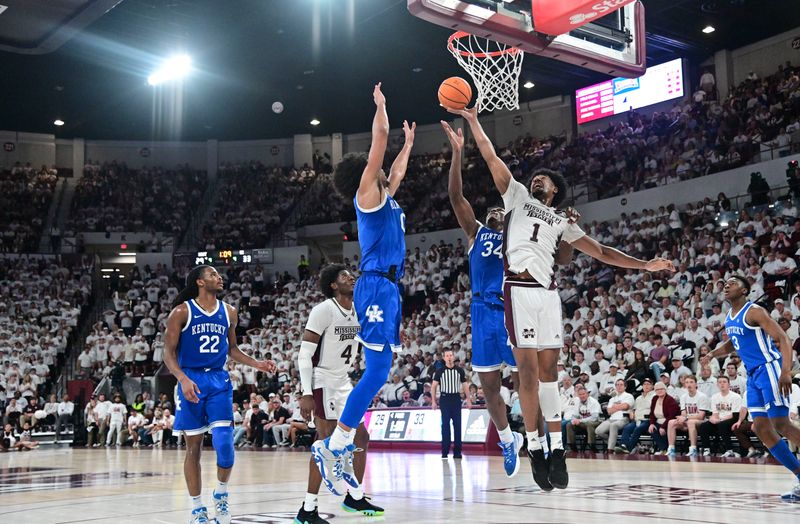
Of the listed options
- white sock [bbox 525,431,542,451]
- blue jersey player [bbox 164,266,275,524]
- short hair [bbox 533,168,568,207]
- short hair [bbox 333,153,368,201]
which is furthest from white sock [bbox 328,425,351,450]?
short hair [bbox 533,168,568,207]

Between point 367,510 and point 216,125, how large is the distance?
28199mm

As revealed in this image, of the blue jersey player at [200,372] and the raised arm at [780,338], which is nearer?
the blue jersey player at [200,372]

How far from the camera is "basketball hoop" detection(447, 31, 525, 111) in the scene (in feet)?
31.7

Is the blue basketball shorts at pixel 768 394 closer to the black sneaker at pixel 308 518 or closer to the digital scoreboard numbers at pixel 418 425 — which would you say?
the black sneaker at pixel 308 518

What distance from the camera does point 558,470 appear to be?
574cm

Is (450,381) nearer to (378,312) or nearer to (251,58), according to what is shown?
(378,312)

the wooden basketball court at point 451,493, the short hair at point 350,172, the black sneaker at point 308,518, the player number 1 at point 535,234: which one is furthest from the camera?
the short hair at point 350,172

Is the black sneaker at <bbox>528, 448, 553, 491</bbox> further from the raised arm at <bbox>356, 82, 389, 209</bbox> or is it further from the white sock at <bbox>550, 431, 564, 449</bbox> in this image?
the raised arm at <bbox>356, 82, 389, 209</bbox>

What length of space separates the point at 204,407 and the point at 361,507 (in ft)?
4.39

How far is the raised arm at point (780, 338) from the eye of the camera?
22.8 feet

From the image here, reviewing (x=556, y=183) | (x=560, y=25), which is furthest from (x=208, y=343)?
(x=560, y=25)

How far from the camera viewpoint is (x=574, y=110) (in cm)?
2762

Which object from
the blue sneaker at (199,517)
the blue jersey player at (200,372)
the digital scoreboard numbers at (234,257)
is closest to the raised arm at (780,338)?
the blue jersey player at (200,372)

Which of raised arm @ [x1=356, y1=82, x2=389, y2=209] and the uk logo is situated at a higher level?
raised arm @ [x1=356, y1=82, x2=389, y2=209]
